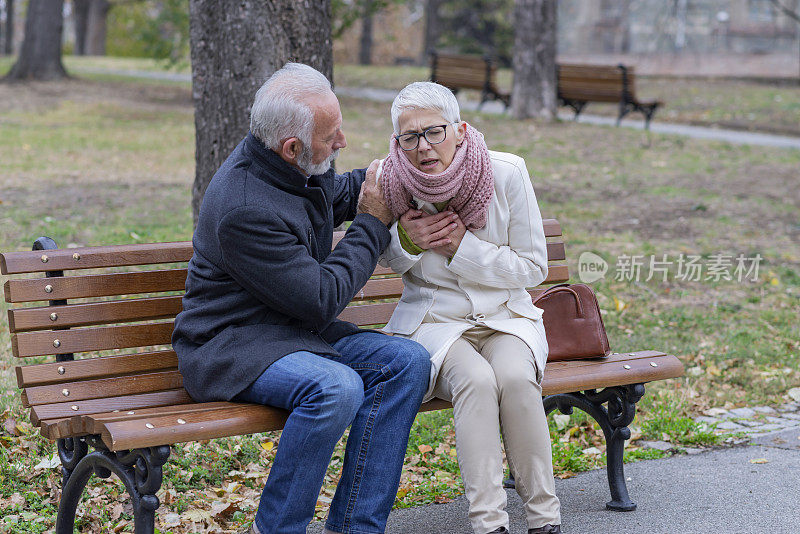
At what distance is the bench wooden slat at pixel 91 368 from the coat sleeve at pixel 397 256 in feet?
2.75

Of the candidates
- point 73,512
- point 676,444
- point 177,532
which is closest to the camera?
point 73,512

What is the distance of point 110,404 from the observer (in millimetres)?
3248

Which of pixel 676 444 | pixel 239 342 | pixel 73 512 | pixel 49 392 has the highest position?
pixel 239 342

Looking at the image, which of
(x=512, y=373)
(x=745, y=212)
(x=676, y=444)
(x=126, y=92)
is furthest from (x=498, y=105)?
(x=512, y=373)

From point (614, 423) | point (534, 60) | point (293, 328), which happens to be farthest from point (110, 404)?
point (534, 60)

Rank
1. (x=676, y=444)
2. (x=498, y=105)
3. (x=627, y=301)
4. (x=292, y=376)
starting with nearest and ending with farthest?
(x=292, y=376)
(x=676, y=444)
(x=627, y=301)
(x=498, y=105)

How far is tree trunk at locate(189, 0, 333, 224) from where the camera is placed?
489 centimetres

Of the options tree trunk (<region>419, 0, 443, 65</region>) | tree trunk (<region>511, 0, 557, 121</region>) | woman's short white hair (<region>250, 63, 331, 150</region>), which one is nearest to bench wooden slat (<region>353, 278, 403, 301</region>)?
woman's short white hair (<region>250, 63, 331, 150</region>)

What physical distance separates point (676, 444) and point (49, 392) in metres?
2.77

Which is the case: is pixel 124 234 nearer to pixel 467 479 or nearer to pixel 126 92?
pixel 467 479

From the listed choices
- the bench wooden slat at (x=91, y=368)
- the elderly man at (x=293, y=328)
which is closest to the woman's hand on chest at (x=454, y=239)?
the elderly man at (x=293, y=328)

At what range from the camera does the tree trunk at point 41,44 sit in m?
18.5

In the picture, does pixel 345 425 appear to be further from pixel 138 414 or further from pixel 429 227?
pixel 429 227

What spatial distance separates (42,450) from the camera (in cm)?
407
